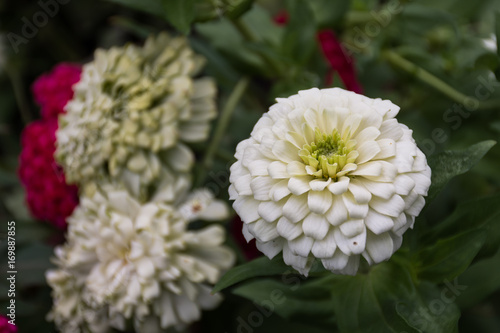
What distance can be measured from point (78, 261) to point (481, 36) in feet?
2.40

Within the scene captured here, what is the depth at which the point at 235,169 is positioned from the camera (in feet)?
1.74

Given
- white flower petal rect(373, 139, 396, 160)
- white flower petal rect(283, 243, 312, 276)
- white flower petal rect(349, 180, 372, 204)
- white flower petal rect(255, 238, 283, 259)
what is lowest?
white flower petal rect(283, 243, 312, 276)

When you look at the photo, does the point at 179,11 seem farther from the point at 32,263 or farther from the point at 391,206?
the point at 32,263

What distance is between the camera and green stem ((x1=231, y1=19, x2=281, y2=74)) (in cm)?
83

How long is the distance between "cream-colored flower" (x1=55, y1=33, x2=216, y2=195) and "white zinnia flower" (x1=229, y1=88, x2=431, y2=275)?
0.25m

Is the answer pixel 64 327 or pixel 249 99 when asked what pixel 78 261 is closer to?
pixel 64 327

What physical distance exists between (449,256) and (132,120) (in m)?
0.44

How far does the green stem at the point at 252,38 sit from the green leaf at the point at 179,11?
0.40ft

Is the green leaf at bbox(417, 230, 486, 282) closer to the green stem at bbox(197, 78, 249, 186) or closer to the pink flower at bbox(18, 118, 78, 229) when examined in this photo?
the green stem at bbox(197, 78, 249, 186)

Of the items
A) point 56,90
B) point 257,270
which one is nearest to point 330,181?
point 257,270

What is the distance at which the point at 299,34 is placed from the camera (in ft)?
2.73

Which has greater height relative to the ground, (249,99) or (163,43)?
(163,43)

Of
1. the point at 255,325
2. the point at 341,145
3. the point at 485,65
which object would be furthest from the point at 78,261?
the point at 485,65

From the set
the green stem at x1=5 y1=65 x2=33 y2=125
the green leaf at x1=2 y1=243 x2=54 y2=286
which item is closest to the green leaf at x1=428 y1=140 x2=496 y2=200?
the green leaf at x1=2 y1=243 x2=54 y2=286
